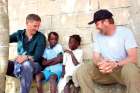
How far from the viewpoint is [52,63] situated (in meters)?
7.72

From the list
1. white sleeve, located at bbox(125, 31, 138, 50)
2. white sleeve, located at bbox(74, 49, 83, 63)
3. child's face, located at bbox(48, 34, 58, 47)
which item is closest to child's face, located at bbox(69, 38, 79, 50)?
white sleeve, located at bbox(74, 49, 83, 63)

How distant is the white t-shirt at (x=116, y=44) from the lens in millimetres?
6449

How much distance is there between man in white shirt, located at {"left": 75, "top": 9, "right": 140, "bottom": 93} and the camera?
245 inches

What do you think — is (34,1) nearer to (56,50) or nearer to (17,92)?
(56,50)

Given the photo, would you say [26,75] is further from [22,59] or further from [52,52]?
[52,52]

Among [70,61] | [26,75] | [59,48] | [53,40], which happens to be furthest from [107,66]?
[53,40]

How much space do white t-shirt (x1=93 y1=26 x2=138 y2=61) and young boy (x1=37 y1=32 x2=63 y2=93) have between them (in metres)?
1.15

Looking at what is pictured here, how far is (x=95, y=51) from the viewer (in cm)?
666

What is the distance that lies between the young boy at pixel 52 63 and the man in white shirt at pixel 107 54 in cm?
97

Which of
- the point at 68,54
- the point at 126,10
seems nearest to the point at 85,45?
the point at 68,54

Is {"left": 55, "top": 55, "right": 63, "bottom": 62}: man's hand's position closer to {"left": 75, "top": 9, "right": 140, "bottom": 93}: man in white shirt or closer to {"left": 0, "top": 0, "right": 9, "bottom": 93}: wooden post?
{"left": 75, "top": 9, "right": 140, "bottom": 93}: man in white shirt

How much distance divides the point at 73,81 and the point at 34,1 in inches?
94.2

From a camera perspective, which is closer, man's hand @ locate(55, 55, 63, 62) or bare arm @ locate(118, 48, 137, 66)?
bare arm @ locate(118, 48, 137, 66)

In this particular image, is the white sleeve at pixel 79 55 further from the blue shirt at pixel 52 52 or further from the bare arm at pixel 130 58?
the bare arm at pixel 130 58
